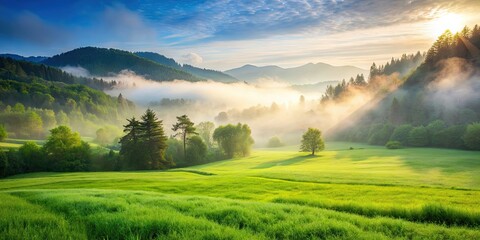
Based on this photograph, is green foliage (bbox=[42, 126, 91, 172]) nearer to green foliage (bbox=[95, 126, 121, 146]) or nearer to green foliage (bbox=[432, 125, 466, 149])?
green foliage (bbox=[95, 126, 121, 146])

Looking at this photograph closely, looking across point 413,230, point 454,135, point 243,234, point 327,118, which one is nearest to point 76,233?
point 243,234

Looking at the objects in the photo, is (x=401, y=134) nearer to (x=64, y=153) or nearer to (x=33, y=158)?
(x=64, y=153)

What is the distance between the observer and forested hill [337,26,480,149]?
332 ft

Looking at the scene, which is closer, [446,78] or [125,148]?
[125,148]

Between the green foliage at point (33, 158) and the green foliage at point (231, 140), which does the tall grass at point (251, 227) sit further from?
the green foliage at point (231, 140)

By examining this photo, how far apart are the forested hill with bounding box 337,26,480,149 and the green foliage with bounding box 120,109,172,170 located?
296 feet

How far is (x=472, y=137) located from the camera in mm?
81812

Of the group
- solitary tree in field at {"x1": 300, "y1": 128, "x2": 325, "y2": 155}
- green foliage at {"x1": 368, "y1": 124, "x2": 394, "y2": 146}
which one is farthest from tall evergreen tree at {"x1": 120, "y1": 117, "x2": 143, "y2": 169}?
green foliage at {"x1": 368, "y1": 124, "x2": 394, "y2": 146}

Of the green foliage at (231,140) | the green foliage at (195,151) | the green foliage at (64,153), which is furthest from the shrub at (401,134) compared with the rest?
the green foliage at (64,153)

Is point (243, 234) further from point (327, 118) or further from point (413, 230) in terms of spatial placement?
point (327, 118)

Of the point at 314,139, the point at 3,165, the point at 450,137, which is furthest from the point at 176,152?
the point at 450,137

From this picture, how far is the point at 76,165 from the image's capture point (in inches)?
2739

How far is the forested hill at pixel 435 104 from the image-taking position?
101250 millimetres

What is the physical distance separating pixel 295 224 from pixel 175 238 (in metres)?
3.56
